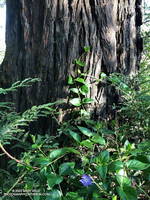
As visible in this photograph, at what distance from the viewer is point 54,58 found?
4.96 feet

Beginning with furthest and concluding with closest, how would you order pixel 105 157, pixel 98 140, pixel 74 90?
pixel 74 90, pixel 98 140, pixel 105 157

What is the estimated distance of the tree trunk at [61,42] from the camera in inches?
58.7

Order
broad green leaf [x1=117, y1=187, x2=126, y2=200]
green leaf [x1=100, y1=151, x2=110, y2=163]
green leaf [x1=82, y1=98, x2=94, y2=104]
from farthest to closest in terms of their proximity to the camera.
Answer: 1. green leaf [x1=82, y1=98, x2=94, y2=104]
2. green leaf [x1=100, y1=151, x2=110, y2=163]
3. broad green leaf [x1=117, y1=187, x2=126, y2=200]

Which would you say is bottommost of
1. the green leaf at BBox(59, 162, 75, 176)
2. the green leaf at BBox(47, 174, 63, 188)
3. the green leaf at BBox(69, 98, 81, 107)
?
the green leaf at BBox(47, 174, 63, 188)

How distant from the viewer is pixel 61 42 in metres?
1.50

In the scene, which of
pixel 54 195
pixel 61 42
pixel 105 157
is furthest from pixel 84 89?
pixel 54 195

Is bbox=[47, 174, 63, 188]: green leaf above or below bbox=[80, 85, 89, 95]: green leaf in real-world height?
below

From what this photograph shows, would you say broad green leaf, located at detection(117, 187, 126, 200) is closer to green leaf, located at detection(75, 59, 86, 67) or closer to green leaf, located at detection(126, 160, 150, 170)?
green leaf, located at detection(126, 160, 150, 170)

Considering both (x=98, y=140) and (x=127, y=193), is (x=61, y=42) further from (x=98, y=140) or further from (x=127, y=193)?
(x=127, y=193)

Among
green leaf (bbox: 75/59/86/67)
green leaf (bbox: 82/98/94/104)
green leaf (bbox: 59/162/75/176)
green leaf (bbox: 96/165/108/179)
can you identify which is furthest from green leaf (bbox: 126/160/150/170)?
green leaf (bbox: 75/59/86/67)

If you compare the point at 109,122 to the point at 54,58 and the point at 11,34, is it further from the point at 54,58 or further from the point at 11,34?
the point at 11,34

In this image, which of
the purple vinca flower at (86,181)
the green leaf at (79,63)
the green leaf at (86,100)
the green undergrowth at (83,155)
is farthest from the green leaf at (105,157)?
Result: the green leaf at (79,63)

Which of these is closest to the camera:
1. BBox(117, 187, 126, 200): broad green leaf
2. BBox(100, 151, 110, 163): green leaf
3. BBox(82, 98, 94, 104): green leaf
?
BBox(117, 187, 126, 200): broad green leaf

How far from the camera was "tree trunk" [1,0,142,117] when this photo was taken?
149cm
